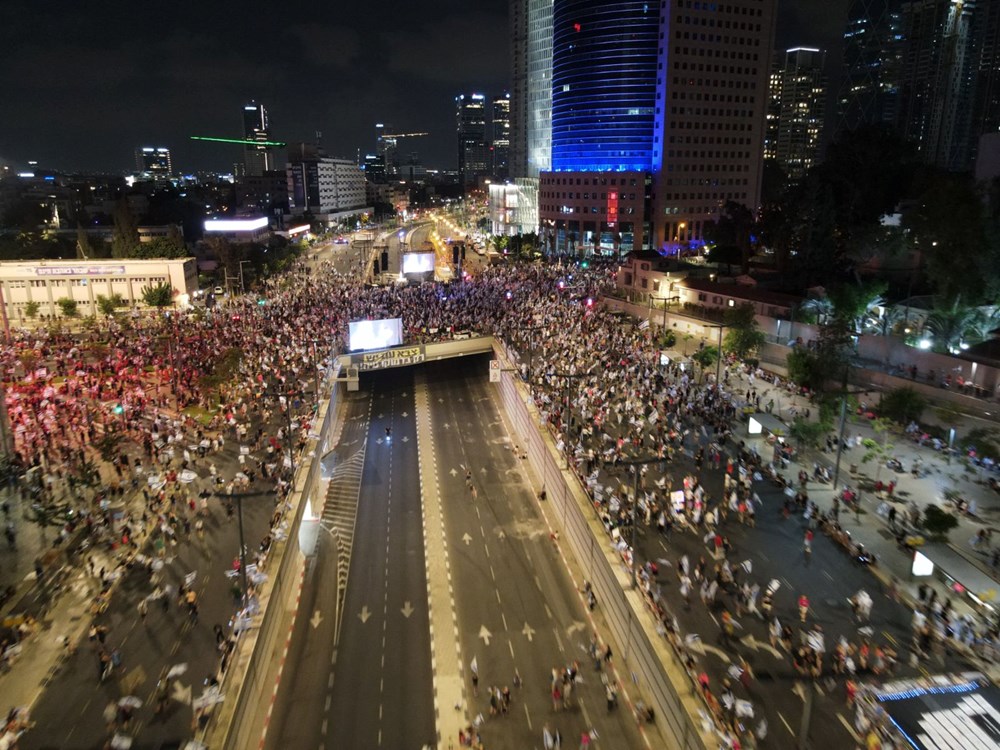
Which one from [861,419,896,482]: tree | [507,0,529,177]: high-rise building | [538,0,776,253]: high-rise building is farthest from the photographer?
[507,0,529,177]: high-rise building

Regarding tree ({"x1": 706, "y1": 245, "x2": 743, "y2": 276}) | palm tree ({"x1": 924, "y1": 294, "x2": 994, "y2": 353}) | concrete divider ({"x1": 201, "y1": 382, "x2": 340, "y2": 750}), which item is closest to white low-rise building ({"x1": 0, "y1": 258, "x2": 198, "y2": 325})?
concrete divider ({"x1": 201, "y1": 382, "x2": 340, "y2": 750})

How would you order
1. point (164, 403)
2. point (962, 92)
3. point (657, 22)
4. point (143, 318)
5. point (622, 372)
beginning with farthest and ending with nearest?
1. point (962, 92)
2. point (657, 22)
3. point (143, 318)
4. point (622, 372)
5. point (164, 403)

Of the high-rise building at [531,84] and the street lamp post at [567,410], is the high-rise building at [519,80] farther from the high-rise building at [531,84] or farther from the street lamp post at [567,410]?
the street lamp post at [567,410]

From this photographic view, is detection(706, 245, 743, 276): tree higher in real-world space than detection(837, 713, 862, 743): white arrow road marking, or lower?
higher

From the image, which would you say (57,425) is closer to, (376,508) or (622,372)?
(376,508)

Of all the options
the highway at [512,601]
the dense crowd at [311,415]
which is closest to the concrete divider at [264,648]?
the dense crowd at [311,415]

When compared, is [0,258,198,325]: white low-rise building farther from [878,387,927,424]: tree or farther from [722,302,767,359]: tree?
[878,387,927,424]: tree

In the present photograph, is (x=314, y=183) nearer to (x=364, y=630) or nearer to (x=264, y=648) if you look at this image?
(x=364, y=630)

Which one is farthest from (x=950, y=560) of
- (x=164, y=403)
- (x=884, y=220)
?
(x=884, y=220)
